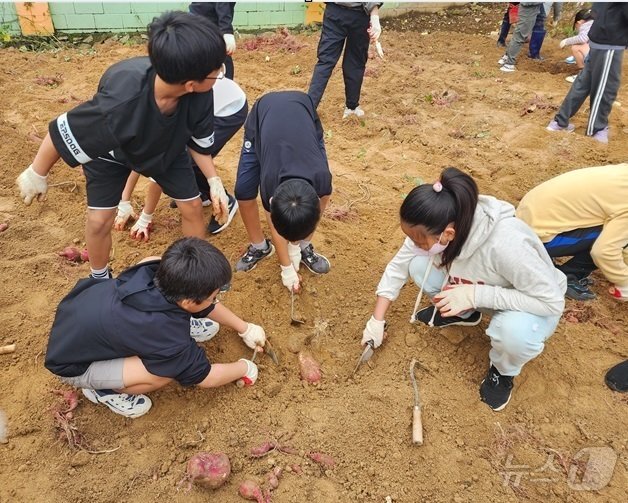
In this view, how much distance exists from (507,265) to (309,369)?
1111 mm

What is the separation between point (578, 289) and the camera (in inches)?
125

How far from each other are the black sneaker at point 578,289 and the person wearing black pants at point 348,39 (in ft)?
8.93

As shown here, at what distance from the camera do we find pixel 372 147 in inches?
187

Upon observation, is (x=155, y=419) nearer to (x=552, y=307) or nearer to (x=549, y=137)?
(x=552, y=307)

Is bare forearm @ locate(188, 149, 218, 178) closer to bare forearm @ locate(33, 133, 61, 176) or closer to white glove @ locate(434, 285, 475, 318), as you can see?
bare forearm @ locate(33, 133, 61, 176)

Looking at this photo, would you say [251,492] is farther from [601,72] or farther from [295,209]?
[601,72]

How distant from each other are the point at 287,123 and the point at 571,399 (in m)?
2.02

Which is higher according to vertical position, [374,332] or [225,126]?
[225,126]

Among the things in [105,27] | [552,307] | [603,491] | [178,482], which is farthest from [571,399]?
[105,27]

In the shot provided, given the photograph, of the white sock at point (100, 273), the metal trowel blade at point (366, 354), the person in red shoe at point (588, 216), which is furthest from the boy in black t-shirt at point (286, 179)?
the person in red shoe at point (588, 216)

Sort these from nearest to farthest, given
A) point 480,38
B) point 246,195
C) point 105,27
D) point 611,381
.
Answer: point 611,381 → point 246,195 → point 105,27 → point 480,38

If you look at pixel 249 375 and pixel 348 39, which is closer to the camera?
pixel 249 375

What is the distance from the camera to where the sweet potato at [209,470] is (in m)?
2.06

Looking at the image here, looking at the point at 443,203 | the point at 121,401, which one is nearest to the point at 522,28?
the point at 443,203
